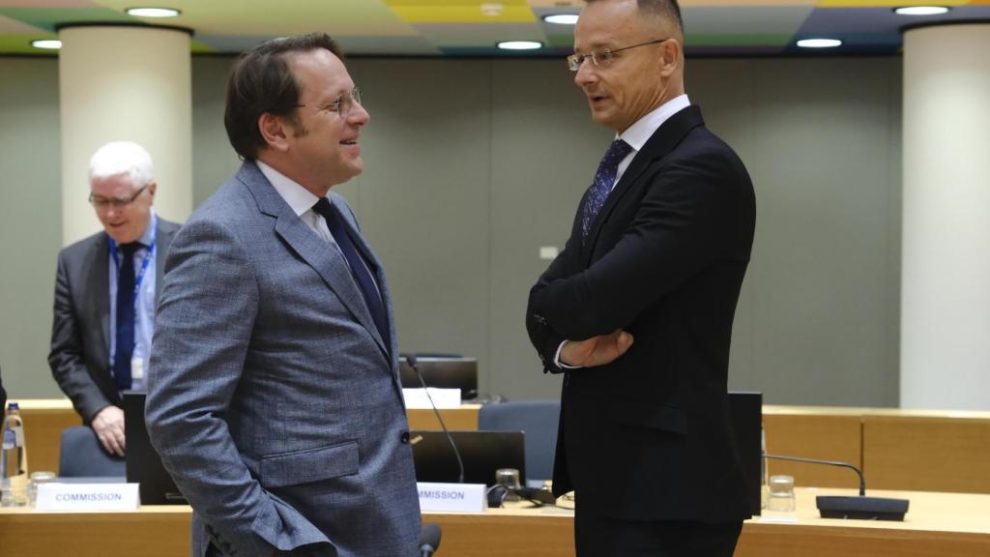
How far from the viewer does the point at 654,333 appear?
2180mm

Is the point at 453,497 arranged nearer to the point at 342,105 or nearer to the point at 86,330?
the point at 86,330


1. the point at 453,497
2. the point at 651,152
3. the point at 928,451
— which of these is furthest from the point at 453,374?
the point at 651,152

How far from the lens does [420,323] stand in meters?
9.53

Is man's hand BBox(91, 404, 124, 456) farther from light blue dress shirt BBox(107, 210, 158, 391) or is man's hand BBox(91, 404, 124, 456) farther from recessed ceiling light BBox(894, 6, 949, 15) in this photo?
recessed ceiling light BBox(894, 6, 949, 15)

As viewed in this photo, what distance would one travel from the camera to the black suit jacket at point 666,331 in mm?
2133

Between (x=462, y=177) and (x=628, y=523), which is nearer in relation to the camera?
(x=628, y=523)

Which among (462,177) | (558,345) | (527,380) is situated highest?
(462,177)

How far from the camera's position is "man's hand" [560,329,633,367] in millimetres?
2172

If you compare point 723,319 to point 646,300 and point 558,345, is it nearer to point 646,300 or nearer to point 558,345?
point 646,300

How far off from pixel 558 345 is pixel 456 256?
23.8 feet

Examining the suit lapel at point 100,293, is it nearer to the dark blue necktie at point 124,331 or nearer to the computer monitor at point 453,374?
the dark blue necktie at point 124,331

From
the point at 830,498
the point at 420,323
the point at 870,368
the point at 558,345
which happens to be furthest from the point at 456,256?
the point at 558,345

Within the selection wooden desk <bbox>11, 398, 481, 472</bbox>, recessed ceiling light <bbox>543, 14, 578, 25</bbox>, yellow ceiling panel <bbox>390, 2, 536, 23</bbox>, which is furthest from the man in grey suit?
recessed ceiling light <bbox>543, 14, 578, 25</bbox>

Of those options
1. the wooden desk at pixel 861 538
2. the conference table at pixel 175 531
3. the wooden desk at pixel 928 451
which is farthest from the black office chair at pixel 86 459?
the wooden desk at pixel 928 451
